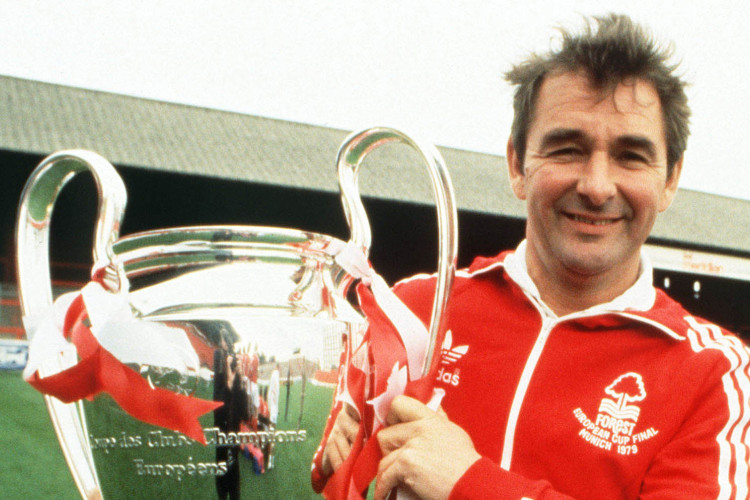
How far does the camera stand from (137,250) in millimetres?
858

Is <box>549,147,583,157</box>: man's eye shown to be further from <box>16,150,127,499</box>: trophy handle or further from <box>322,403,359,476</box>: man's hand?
<box>16,150,127,499</box>: trophy handle

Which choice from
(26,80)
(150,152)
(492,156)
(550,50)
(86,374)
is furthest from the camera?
(492,156)

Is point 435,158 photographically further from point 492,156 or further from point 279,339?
point 492,156

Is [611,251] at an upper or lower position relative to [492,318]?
upper

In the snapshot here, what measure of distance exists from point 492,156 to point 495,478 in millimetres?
15510

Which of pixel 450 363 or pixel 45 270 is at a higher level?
pixel 45 270

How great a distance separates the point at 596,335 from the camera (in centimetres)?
116

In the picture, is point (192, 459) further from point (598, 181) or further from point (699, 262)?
point (699, 262)

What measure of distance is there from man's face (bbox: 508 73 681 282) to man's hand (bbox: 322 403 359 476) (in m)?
0.41

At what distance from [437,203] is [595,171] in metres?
0.37

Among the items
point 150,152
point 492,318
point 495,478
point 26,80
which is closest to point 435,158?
point 495,478

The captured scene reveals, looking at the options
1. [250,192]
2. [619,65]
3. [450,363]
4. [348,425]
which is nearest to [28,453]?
[450,363]

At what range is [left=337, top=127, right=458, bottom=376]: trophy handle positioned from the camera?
2.64 feet

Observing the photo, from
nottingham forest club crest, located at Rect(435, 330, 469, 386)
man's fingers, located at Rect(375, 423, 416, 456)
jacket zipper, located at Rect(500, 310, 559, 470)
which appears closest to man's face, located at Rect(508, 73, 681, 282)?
jacket zipper, located at Rect(500, 310, 559, 470)
